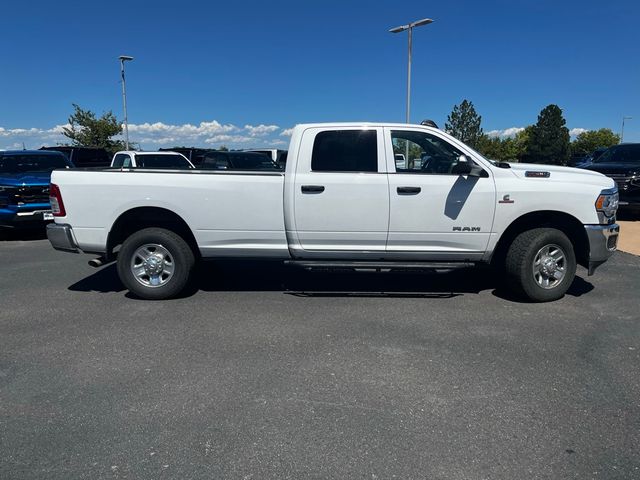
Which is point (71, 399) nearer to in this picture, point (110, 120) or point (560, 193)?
point (560, 193)

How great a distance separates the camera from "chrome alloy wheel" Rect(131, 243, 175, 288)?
19.0 feet

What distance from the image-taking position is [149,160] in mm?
13734

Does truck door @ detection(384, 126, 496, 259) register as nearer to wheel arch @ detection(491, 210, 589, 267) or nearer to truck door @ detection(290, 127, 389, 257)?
truck door @ detection(290, 127, 389, 257)

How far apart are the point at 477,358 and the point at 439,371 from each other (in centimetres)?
45

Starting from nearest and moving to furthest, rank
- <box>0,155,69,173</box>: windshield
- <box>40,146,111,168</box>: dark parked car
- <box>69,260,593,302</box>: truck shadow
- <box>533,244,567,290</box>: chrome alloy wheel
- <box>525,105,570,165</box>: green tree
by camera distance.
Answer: <box>533,244,567,290</box>: chrome alloy wheel → <box>69,260,593,302</box>: truck shadow → <box>0,155,69,173</box>: windshield → <box>40,146,111,168</box>: dark parked car → <box>525,105,570,165</box>: green tree

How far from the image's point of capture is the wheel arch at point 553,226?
563 cm

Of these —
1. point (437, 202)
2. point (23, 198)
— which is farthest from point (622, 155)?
point (23, 198)

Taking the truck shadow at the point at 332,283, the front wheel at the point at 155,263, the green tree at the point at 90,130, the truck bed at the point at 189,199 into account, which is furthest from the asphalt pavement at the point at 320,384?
the green tree at the point at 90,130

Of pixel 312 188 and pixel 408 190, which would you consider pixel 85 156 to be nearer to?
pixel 312 188

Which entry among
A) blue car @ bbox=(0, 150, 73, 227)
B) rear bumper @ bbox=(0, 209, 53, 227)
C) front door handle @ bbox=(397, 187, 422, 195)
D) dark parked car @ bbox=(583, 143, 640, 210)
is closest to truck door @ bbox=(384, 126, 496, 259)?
front door handle @ bbox=(397, 187, 422, 195)

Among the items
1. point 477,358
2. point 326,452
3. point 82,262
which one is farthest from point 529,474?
point 82,262

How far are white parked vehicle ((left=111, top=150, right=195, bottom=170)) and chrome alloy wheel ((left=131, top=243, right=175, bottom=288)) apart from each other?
8032 mm

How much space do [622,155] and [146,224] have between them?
43.8 feet

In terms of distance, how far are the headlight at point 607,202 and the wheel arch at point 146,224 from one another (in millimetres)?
4593
